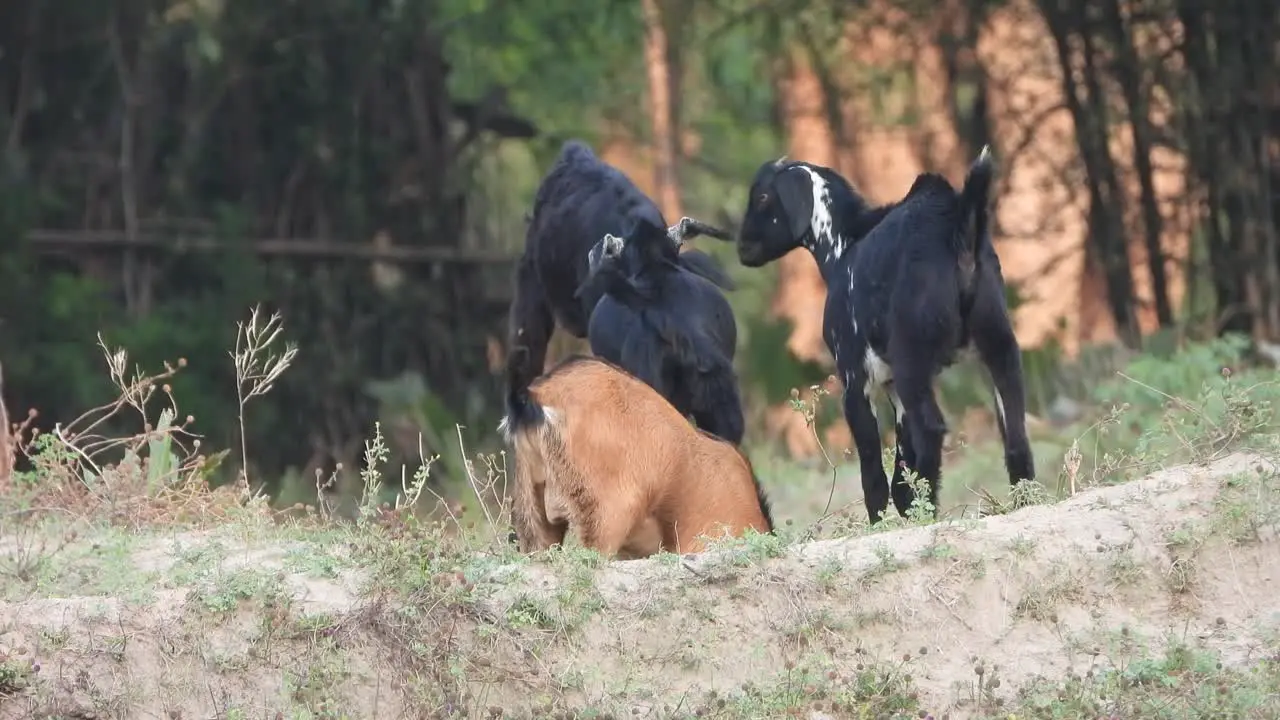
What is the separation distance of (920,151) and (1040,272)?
6.47 ft

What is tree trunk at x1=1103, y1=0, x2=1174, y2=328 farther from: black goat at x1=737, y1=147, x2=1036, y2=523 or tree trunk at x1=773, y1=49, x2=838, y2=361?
black goat at x1=737, y1=147, x2=1036, y2=523

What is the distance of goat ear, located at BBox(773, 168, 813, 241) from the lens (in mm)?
8203

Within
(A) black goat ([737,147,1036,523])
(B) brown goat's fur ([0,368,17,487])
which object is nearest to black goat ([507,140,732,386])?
(A) black goat ([737,147,1036,523])

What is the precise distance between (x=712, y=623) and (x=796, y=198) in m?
2.55

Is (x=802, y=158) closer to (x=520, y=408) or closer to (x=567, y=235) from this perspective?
(x=567, y=235)

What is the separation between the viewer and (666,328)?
8078mm

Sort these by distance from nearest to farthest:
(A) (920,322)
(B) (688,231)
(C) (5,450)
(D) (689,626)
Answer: (D) (689,626), (A) (920,322), (B) (688,231), (C) (5,450)

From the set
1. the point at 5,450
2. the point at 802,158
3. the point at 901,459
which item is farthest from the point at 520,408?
the point at 802,158

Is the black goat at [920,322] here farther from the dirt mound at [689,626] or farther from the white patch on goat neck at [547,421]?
the white patch on goat neck at [547,421]

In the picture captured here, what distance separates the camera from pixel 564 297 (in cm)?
941

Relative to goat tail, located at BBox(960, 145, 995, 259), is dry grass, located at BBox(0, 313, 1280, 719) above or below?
below

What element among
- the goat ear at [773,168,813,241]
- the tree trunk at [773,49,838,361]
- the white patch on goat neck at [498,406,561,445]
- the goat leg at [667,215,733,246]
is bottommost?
the tree trunk at [773,49,838,361]

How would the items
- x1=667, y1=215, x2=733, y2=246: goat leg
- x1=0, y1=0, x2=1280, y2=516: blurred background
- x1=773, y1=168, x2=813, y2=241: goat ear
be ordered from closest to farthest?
x1=773, y1=168, x2=813, y2=241: goat ear < x1=667, y1=215, x2=733, y2=246: goat leg < x1=0, y1=0, x2=1280, y2=516: blurred background

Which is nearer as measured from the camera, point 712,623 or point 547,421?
point 712,623
